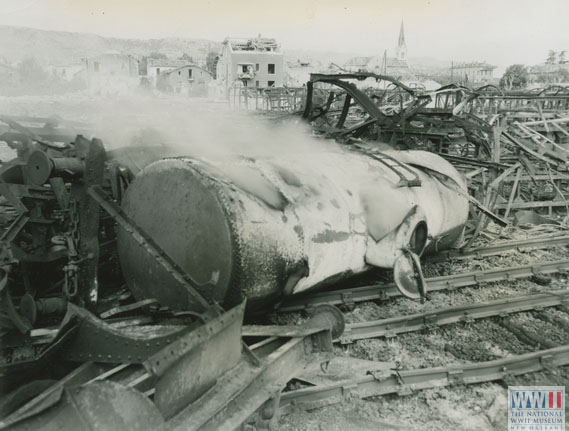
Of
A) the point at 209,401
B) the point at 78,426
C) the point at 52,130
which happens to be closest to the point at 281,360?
the point at 209,401

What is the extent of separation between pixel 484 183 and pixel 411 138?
142 cm

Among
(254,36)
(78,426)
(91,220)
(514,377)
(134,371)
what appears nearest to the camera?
(78,426)

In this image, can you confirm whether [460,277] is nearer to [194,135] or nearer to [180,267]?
[194,135]

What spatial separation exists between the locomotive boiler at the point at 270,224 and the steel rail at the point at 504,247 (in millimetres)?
1998

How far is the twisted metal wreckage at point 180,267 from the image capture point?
2.64 meters

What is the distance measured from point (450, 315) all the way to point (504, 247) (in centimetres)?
302

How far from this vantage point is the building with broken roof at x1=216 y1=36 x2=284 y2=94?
42.6m

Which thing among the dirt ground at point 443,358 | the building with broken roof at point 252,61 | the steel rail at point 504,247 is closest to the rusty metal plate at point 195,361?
the dirt ground at point 443,358

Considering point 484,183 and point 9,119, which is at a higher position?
point 9,119

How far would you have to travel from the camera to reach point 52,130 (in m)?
6.19

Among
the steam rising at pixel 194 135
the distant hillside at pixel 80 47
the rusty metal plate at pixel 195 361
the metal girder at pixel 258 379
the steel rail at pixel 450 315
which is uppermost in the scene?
the distant hillside at pixel 80 47

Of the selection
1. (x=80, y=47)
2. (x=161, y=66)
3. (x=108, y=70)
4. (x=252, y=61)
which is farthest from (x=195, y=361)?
(x=161, y=66)

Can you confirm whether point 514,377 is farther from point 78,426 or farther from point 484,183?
point 484,183

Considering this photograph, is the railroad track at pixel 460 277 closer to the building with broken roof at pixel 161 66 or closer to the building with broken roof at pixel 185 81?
the building with broken roof at pixel 185 81
